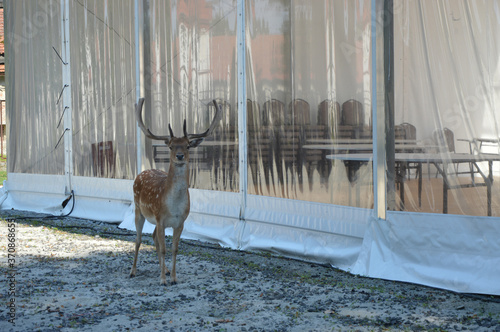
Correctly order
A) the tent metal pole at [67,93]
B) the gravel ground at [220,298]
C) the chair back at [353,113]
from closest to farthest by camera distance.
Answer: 1. the gravel ground at [220,298]
2. the chair back at [353,113]
3. the tent metal pole at [67,93]

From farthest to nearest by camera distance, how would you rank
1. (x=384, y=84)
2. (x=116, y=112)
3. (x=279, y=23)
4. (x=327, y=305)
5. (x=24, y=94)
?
(x=24, y=94) → (x=116, y=112) → (x=279, y=23) → (x=384, y=84) → (x=327, y=305)

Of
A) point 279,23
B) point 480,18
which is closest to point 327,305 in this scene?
point 480,18

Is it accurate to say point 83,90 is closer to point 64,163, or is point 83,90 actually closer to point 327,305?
point 64,163

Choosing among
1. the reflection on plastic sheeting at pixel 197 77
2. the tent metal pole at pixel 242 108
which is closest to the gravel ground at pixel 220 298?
the tent metal pole at pixel 242 108

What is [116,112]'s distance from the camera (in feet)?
28.6

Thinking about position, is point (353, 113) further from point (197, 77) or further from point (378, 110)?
point (197, 77)

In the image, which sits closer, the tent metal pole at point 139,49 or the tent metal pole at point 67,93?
the tent metal pole at point 139,49

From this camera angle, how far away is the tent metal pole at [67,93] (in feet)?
31.3

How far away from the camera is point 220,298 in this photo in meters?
4.70

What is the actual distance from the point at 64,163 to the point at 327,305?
637 centimetres

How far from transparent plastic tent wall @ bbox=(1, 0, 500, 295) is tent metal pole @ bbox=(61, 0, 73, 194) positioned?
2 centimetres

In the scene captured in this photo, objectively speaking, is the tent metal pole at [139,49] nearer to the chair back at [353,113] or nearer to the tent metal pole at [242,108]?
the tent metal pole at [242,108]

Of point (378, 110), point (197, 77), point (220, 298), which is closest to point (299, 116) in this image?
point (378, 110)

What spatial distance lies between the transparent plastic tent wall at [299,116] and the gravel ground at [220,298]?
0.35m
